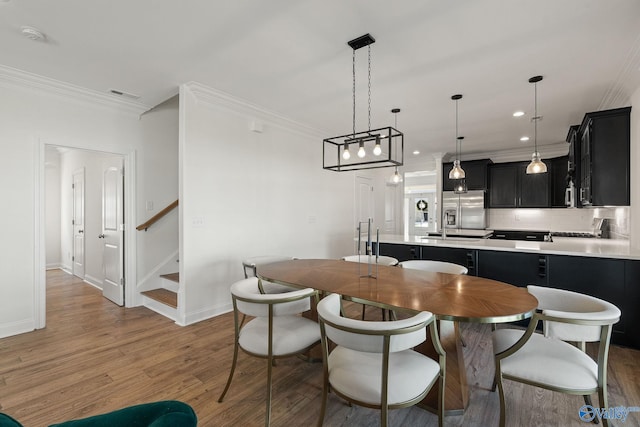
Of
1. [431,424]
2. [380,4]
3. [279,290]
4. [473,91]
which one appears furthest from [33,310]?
[473,91]

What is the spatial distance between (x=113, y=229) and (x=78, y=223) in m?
2.39

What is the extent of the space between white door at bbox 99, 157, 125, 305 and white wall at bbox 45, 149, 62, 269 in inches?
129

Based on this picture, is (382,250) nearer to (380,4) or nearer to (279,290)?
(279,290)

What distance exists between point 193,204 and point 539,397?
144 inches

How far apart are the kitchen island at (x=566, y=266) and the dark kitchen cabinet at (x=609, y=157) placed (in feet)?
1.95

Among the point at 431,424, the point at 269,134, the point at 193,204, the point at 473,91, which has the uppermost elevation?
the point at 473,91

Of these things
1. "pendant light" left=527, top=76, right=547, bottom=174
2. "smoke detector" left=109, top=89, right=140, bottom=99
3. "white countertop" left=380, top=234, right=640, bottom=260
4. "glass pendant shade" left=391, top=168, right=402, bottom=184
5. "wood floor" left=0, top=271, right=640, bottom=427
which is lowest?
"wood floor" left=0, top=271, right=640, bottom=427

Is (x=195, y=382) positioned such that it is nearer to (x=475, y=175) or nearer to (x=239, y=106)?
(x=239, y=106)

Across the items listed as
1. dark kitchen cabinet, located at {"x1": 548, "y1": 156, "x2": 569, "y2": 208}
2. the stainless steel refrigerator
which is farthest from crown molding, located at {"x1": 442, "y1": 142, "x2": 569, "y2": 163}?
the stainless steel refrigerator

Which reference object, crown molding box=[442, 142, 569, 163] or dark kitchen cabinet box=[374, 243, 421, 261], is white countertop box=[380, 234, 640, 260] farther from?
crown molding box=[442, 142, 569, 163]

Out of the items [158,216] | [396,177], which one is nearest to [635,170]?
[396,177]

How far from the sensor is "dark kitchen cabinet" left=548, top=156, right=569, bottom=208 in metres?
6.07

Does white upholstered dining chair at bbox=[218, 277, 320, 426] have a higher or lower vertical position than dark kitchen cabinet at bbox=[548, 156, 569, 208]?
lower

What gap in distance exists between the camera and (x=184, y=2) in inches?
81.7
